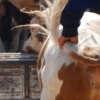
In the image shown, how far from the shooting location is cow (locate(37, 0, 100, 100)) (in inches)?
64.7

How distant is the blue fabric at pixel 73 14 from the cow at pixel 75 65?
49mm

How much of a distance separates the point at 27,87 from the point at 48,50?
123 cm

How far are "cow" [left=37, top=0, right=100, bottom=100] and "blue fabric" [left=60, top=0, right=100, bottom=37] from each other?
49 millimetres

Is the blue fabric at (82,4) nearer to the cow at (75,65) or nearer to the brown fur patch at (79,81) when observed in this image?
the cow at (75,65)

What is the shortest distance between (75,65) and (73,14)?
20 cm

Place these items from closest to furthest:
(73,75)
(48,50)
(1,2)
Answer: (73,75)
(48,50)
(1,2)

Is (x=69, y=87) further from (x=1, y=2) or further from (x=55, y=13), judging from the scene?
(x=1, y=2)

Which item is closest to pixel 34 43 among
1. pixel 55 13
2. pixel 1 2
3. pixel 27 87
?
pixel 27 87

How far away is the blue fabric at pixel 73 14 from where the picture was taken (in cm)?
165

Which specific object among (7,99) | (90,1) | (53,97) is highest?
(90,1)

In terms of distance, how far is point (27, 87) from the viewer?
3178mm

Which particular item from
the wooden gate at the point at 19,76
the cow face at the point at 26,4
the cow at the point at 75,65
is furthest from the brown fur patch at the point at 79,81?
the cow face at the point at 26,4

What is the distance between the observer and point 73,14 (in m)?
1.68

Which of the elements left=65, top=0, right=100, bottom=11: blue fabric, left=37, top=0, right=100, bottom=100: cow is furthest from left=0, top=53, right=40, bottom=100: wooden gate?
left=65, top=0, right=100, bottom=11: blue fabric
